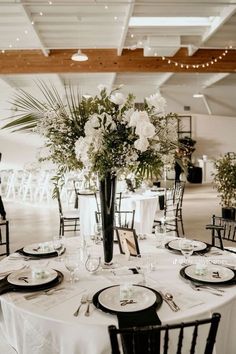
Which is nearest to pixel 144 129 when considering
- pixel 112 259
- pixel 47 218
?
pixel 112 259

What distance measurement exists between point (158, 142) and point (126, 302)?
88 cm

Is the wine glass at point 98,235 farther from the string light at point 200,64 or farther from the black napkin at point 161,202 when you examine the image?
the string light at point 200,64

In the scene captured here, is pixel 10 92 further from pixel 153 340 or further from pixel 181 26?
pixel 153 340

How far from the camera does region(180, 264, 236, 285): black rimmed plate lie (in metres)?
1.92

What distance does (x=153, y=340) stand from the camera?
1410 mm

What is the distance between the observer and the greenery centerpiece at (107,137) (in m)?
1.94

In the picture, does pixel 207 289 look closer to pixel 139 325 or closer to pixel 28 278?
pixel 139 325

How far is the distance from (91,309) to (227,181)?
5.13m

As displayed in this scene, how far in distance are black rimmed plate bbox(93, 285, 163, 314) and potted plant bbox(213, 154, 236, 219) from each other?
15.7 ft

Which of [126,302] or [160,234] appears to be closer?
[126,302]

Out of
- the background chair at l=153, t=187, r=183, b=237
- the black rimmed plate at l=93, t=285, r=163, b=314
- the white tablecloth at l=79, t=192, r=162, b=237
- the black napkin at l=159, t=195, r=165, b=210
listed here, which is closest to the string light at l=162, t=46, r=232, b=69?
the background chair at l=153, t=187, r=183, b=237

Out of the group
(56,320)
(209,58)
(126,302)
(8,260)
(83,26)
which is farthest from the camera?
(209,58)

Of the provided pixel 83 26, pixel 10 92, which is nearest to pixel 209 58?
pixel 83 26

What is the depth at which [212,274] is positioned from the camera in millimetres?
2033
